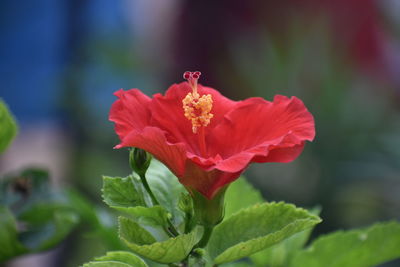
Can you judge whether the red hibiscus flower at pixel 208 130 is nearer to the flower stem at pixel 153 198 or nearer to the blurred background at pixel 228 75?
the flower stem at pixel 153 198

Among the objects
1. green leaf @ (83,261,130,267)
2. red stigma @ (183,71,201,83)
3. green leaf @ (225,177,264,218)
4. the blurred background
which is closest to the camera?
green leaf @ (83,261,130,267)

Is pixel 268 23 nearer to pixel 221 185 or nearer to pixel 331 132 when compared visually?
pixel 331 132

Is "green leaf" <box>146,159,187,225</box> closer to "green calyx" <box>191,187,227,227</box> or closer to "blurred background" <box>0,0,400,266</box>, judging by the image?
"green calyx" <box>191,187,227,227</box>

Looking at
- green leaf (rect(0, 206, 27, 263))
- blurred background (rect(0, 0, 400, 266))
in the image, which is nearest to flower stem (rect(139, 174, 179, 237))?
green leaf (rect(0, 206, 27, 263))

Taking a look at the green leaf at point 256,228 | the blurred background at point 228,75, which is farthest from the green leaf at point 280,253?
the blurred background at point 228,75

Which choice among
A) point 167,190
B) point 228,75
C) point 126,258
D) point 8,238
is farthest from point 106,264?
point 228,75

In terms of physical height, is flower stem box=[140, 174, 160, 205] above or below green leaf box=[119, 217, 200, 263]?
above
